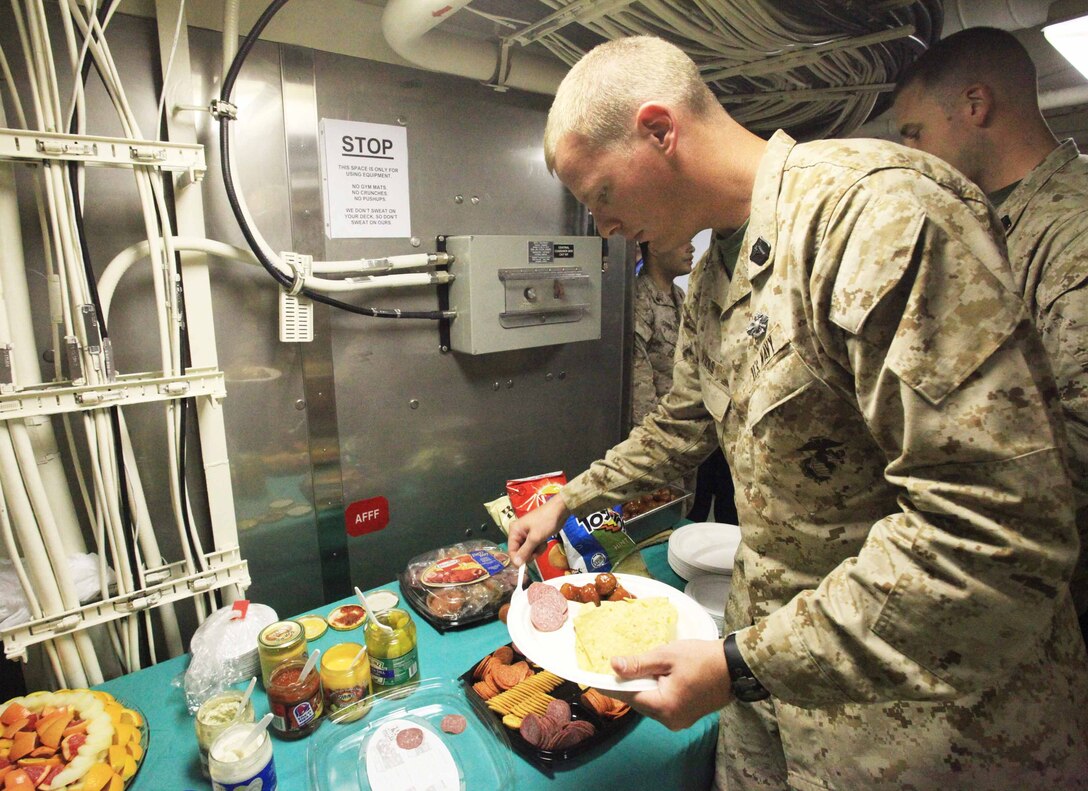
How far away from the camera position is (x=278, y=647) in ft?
3.40

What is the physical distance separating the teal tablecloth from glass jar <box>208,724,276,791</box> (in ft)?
0.39

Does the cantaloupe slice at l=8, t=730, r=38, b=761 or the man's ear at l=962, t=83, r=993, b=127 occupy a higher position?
the man's ear at l=962, t=83, r=993, b=127

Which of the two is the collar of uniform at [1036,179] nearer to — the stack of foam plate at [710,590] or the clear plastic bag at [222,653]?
the stack of foam plate at [710,590]

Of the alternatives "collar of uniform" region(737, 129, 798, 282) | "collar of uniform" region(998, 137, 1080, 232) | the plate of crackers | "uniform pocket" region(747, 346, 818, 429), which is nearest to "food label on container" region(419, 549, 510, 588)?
the plate of crackers

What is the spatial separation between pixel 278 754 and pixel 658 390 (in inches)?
78.2

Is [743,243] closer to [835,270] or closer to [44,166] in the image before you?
[835,270]

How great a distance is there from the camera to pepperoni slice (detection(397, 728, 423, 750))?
3.24ft

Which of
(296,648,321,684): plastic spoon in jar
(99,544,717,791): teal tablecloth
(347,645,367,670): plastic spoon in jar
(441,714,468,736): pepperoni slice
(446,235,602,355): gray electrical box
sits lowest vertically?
(99,544,717,791): teal tablecloth

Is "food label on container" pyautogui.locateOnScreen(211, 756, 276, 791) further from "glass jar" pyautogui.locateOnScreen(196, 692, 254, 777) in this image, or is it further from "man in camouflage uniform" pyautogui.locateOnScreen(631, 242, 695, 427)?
"man in camouflage uniform" pyautogui.locateOnScreen(631, 242, 695, 427)

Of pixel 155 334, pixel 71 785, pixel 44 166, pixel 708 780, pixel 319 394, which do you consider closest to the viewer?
pixel 71 785

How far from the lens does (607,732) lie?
1045 mm

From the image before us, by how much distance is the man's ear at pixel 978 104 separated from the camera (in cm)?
A: 133

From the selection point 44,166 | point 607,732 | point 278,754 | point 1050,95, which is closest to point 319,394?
point 44,166

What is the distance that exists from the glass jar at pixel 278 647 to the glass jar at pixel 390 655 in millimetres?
123
